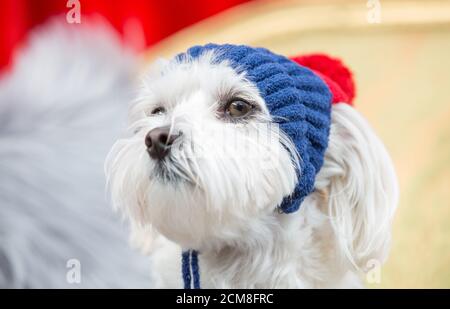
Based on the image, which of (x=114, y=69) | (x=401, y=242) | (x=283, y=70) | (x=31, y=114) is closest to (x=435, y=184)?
(x=401, y=242)

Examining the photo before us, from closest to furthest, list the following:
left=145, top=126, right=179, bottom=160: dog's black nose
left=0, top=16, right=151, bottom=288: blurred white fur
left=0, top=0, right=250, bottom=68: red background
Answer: left=145, top=126, right=179, bottom=160: dog's black nose, left=0, top=16, right=151, bottom=288: blurred white fur, left=0, top=0, right=250, bottom=68: red background

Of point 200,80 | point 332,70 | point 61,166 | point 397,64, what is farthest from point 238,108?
point 397,64

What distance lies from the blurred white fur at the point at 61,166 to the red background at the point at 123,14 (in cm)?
18

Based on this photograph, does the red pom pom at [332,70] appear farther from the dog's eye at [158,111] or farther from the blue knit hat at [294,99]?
the dog's eye at [158,111]

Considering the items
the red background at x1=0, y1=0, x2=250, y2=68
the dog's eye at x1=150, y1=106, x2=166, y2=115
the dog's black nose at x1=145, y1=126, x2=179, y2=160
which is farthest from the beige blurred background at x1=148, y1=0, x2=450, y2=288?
the dog's black nose at x1=145, y1=126, x2=179, y2=160

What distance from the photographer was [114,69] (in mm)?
1060

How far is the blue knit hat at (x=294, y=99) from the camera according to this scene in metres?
0.68

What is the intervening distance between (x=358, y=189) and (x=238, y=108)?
0.69ft

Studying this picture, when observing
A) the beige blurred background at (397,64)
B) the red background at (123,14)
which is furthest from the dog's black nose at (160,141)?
the red background at (123,14)

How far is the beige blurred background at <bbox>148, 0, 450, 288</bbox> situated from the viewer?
1.07 metres

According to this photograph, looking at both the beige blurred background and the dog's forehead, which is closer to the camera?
the dog's forehead

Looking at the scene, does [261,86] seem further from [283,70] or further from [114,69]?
[114,69]

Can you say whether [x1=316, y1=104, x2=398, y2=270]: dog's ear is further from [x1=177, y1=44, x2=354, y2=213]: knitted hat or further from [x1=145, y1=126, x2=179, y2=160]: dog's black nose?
[x1=145, y1=126, x2=179, y2=160]: dog's black nose

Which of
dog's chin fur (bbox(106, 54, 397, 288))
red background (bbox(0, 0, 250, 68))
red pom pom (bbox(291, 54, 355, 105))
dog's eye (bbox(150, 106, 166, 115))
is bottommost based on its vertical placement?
dog's chin fur (bbox(106, 54, 397, 288))
